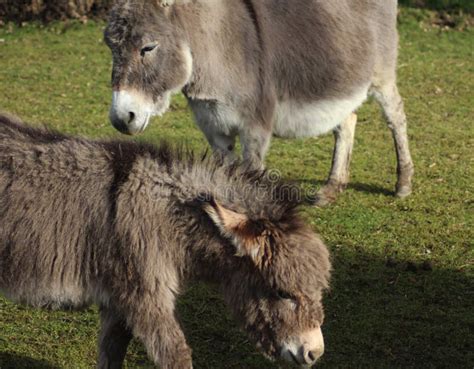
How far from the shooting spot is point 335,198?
310 inches

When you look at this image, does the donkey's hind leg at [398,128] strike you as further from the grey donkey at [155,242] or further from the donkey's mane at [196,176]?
the grey donkey at [155,242]

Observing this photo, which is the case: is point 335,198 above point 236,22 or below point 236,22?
below

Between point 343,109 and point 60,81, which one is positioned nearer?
point 343,109

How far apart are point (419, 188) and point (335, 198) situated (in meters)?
0.91

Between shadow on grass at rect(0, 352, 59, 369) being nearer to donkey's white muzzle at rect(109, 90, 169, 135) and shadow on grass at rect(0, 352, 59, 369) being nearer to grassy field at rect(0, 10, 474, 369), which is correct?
grassy field at rect(0, 10, 474, 369)

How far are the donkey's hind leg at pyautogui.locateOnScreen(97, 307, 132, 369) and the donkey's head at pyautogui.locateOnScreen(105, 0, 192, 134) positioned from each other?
1992 mm

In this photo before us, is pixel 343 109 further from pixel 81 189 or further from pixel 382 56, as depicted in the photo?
pixel 81 189

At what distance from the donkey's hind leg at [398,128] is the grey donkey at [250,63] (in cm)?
14

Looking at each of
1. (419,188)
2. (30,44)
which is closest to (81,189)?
(419,188)

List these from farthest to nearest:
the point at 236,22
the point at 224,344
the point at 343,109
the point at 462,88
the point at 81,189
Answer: the point at 462,88
the point at 343,109
the point at 236,22
the point at 224,344
the point at 81,189

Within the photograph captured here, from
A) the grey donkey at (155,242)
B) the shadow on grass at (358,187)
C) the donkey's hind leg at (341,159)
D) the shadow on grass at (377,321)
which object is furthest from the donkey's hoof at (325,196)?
the grey donkey at (155,242)

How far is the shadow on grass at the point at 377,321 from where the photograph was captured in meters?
5.20

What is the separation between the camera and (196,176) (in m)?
4.34

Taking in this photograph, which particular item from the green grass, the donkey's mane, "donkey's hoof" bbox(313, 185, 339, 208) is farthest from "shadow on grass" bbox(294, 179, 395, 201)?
the green grass
